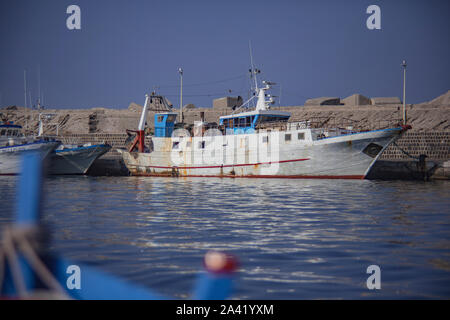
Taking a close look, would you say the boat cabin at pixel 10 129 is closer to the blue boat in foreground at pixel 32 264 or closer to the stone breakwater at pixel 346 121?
the stone breakwater at pixel 346 121

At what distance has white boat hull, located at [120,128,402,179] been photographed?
981 inches

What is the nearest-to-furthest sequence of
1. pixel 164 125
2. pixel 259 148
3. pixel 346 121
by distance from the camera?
pixel 259 148, pixel 164 125, pixel 346 121

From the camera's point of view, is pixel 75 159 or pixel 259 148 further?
pixel 75 159

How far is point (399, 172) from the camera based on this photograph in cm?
2747

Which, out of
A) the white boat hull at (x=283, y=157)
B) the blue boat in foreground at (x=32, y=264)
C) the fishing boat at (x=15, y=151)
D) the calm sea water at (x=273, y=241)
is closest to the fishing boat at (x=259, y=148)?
the white boat hull at (x=283, y=157)

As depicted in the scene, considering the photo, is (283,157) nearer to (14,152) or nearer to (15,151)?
(15,151)

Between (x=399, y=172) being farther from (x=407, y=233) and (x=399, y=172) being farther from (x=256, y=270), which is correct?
(x=256, y=270)

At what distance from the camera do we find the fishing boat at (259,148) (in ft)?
82.1

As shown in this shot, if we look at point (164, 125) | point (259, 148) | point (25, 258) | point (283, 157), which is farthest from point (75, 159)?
point (25, 258)

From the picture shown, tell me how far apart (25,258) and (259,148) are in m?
24.0

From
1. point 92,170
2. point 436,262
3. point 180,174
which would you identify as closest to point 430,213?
point 436,262

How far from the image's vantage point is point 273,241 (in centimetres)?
820

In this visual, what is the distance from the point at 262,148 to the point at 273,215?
15.6 m

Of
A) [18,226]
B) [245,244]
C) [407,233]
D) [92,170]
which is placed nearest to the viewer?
[18,226]
